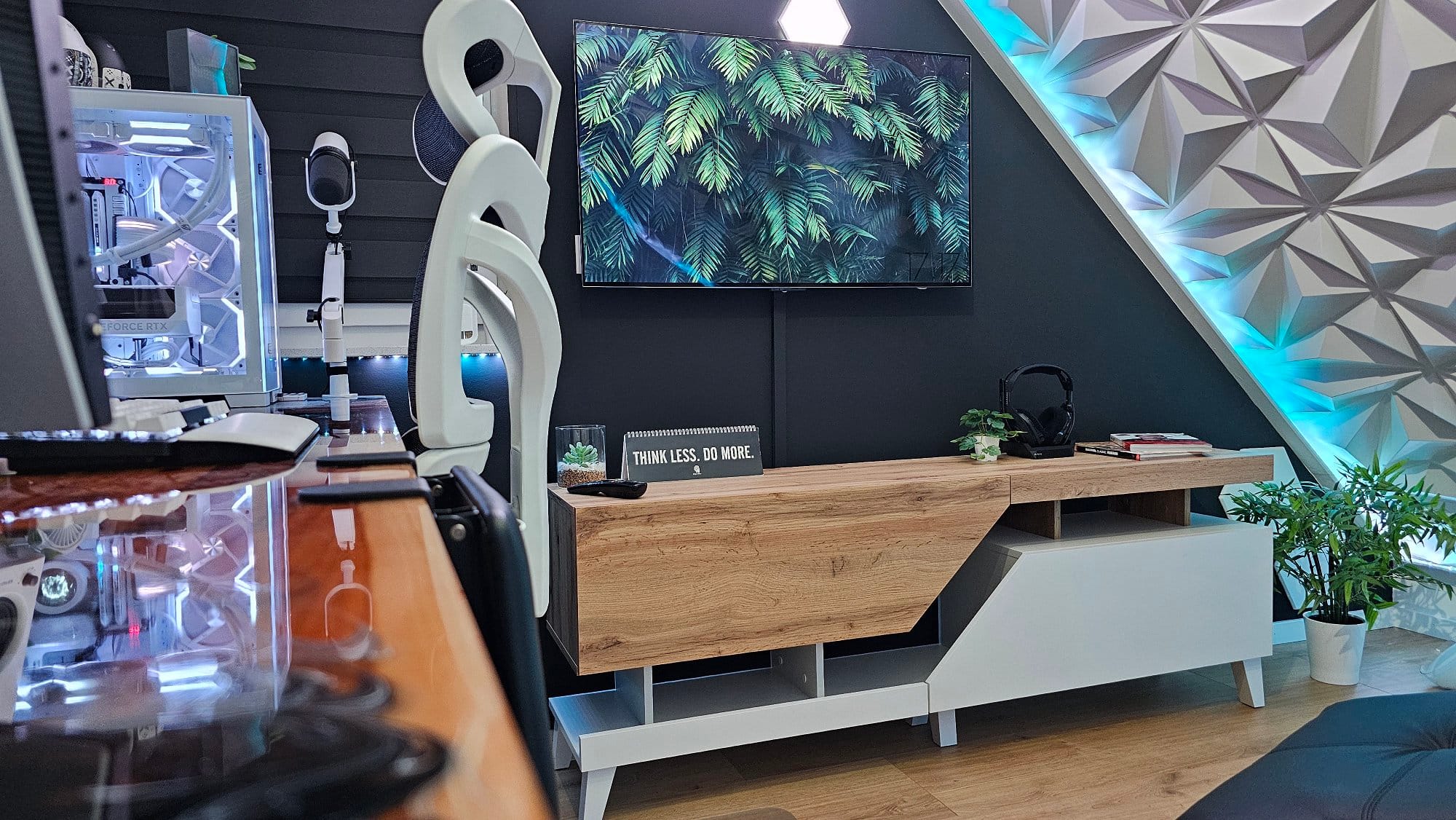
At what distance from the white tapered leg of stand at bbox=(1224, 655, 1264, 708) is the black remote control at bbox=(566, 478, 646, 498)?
2.07 metres

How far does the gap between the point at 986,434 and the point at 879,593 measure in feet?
2.44

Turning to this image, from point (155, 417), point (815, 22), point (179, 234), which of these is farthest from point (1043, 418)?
point (155, 417)

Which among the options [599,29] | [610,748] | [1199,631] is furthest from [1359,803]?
[599,29]

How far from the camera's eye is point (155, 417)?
0.98 metres

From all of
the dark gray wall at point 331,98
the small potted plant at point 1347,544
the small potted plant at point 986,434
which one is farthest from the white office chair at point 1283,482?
the dark gray wall at point 331,98

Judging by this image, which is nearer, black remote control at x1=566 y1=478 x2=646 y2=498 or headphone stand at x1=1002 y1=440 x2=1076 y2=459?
black remote control at x1=566 y1=478 x2=646 y2=498

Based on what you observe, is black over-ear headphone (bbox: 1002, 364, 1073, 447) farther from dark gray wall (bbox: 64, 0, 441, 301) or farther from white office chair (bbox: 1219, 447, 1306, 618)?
dark gray wall (bbox: 64, 0, 441, 301)

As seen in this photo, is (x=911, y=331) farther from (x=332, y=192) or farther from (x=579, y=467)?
(x=332, y=192)

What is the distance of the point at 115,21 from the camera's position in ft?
7.55

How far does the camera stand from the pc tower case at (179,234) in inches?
71.6

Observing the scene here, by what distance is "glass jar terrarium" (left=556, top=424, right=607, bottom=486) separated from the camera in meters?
2.51

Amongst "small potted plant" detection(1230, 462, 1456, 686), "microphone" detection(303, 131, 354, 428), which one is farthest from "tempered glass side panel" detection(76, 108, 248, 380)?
"small potted plant" detection(1230, 462, 1456, 686)

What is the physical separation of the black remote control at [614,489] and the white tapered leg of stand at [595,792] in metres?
0.69

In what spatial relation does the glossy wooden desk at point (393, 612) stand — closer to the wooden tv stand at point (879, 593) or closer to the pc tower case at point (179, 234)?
the pc tower case at point (179, 234)
